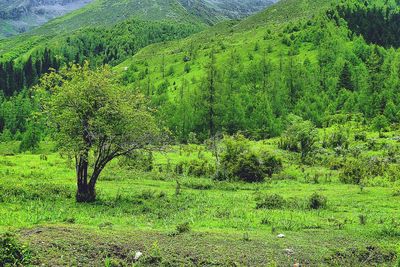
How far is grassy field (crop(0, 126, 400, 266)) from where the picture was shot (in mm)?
21250

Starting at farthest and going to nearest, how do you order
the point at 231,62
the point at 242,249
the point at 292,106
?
the point at 231,62 → the point at 292,106 → the point at 242,249

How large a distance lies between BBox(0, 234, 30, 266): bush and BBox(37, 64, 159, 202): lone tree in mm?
14534

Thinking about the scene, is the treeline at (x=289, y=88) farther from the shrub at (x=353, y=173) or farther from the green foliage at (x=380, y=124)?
the shrub at (x=353, y=173)

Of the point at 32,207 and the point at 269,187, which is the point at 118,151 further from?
the point at 269,187

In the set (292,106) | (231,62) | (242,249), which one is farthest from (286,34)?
(242,249)

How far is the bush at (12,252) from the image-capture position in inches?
749

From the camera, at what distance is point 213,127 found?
319 feet

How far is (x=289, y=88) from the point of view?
11262 centimetres

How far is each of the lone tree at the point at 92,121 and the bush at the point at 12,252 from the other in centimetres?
1453

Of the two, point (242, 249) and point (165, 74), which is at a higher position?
point (165, 74)

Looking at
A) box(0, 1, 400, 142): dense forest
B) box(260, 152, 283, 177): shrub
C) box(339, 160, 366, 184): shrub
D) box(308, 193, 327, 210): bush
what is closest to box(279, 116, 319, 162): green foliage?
box(260, 152, 283, 177): shrub

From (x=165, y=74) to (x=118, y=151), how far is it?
12817 cm

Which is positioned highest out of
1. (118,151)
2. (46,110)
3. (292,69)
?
(292,69)

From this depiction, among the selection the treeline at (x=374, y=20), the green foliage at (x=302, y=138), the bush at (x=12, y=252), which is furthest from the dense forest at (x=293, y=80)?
the bush at (x=12, y=252)
